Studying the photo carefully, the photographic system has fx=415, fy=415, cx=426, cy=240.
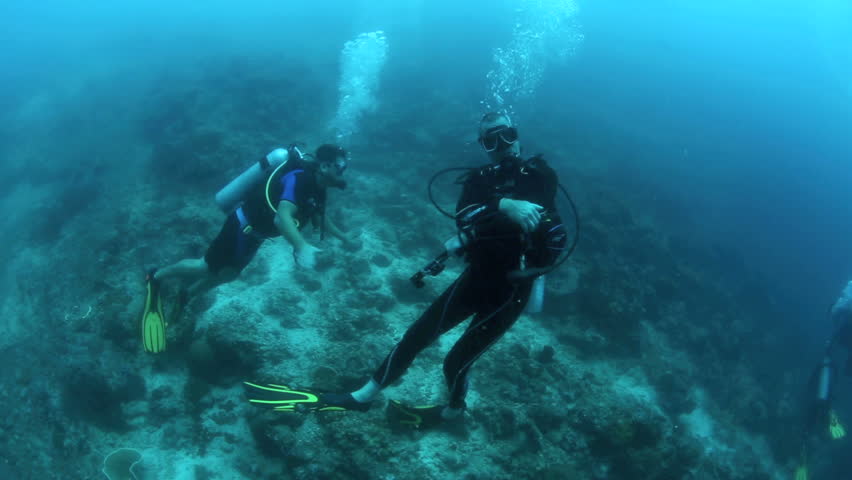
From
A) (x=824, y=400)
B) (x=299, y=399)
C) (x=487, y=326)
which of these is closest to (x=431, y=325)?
(x=487, y=326)

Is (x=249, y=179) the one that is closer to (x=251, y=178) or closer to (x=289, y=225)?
(x=251, y=178)

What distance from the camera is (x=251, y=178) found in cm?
517

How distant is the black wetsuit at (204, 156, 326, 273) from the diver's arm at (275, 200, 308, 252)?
91 mm

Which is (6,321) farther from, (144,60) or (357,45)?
(357,45)

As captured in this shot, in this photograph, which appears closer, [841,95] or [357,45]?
[357,45]

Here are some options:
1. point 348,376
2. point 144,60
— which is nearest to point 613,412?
point 348,376

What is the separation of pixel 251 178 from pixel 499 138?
337cm

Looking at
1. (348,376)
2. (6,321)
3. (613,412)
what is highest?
(348,376)

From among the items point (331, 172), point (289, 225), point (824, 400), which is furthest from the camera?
point (824, 400)

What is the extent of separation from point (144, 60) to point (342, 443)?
33805mm

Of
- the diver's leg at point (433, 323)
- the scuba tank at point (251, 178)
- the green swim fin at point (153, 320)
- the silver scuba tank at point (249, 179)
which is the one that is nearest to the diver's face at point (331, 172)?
the scuba tank at point (251, 178)

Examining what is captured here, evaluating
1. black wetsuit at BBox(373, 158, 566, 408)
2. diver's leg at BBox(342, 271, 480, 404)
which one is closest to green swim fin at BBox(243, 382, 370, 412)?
diver's leg at BBox(342, 271, 480, 404)

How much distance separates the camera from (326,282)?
860 cm

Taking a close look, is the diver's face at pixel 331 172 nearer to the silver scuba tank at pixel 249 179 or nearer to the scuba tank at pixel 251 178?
the scuba tank at pixel 251 178
